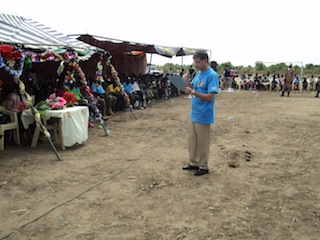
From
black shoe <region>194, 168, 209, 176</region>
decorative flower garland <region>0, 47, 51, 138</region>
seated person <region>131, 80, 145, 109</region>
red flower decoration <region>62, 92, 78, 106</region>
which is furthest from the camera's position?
seated person <region>131, 80, 145, 109</region>

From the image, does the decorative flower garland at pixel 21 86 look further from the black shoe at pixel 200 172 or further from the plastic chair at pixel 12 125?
the black shoe at pixel 200 172

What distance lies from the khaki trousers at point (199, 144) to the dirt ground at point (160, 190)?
10.3 inches

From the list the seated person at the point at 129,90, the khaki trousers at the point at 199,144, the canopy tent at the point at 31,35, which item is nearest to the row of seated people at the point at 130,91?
the seated person at the point at 129,90

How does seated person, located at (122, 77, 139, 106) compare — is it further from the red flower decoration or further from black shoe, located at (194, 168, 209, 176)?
black shoe, located at (194, 168, 209, 176)

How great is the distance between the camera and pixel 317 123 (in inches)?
335

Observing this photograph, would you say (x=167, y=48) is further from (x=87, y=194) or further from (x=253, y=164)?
(x=87, y=194)

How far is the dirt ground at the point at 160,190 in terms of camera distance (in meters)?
2.94

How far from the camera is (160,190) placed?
385 cm

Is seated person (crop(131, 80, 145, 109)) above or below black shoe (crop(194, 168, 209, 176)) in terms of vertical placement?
above

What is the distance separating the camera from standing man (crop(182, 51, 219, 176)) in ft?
13.1

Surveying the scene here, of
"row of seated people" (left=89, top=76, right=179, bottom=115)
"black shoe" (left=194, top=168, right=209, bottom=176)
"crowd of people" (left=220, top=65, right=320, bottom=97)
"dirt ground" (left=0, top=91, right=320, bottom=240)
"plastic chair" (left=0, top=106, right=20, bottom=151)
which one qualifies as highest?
"crowd of people" (left=220, top=65, right=320, bottom=97)

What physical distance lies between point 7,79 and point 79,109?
3.07 m

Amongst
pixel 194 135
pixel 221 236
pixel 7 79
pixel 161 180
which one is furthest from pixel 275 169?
pixel 7 79

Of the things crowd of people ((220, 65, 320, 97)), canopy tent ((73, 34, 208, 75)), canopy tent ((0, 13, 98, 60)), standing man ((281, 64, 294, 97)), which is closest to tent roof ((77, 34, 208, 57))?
canopy tent ((73, 34, 208, 75))
